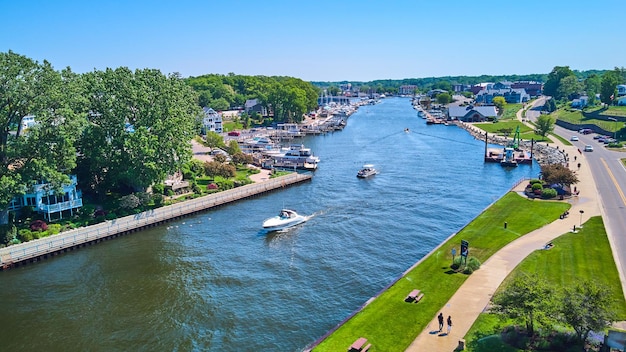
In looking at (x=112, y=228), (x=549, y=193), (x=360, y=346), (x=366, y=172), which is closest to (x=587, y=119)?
(x=366, y=172)

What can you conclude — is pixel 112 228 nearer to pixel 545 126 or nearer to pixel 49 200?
pixel 49 200

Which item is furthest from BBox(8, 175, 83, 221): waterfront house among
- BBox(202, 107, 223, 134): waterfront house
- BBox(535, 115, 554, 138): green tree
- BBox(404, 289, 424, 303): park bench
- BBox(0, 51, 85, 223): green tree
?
BBox(535, 115, 554, 138): green tree

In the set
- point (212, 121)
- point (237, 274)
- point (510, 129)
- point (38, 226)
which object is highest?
point (212, 121)

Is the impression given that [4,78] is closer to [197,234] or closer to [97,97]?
[97,97]

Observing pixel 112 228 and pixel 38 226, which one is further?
pixel 112 228

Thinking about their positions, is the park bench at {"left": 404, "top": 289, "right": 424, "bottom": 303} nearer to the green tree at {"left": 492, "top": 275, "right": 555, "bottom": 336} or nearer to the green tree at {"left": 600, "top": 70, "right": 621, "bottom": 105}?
the green tree at {"left": 492, "top": 275, "right": 555, "bottom": 336}

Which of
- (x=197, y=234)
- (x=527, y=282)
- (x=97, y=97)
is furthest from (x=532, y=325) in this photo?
(x=97, y=97)
